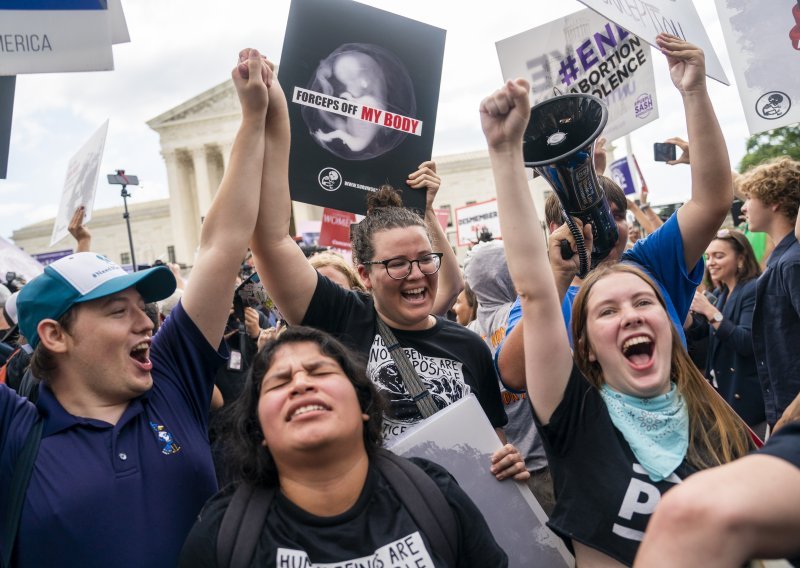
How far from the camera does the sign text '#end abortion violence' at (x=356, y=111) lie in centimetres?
283

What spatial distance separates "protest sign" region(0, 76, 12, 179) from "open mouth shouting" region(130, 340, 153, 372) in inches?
55.4

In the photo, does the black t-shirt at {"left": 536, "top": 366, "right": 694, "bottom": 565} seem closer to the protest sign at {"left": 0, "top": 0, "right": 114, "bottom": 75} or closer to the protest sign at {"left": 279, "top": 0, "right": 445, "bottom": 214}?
the protest sign at {"left": 279, "top": 0, "right": 445, "bottom": 214}

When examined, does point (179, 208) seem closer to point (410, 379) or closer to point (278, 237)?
point (278, 237)

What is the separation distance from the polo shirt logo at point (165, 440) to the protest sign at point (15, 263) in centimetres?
408

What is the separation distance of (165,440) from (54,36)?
167cm

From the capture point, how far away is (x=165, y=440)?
77.7 inches

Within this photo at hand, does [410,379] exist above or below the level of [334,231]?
below

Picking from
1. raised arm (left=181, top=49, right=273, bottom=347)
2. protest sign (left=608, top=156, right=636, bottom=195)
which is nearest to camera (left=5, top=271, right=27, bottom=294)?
raised arm (left=181, top=49, right=273, bottom=347)

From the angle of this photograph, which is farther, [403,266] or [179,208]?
[179,208]

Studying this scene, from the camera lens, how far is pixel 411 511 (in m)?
1.65

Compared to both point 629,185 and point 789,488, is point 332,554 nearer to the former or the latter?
point 789,488

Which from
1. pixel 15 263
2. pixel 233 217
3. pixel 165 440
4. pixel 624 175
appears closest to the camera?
pixel 165 440

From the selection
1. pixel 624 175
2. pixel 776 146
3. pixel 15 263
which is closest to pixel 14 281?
pixel 15 263

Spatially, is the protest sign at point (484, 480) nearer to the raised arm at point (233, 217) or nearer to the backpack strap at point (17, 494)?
the raised arm at point (233, 217)
